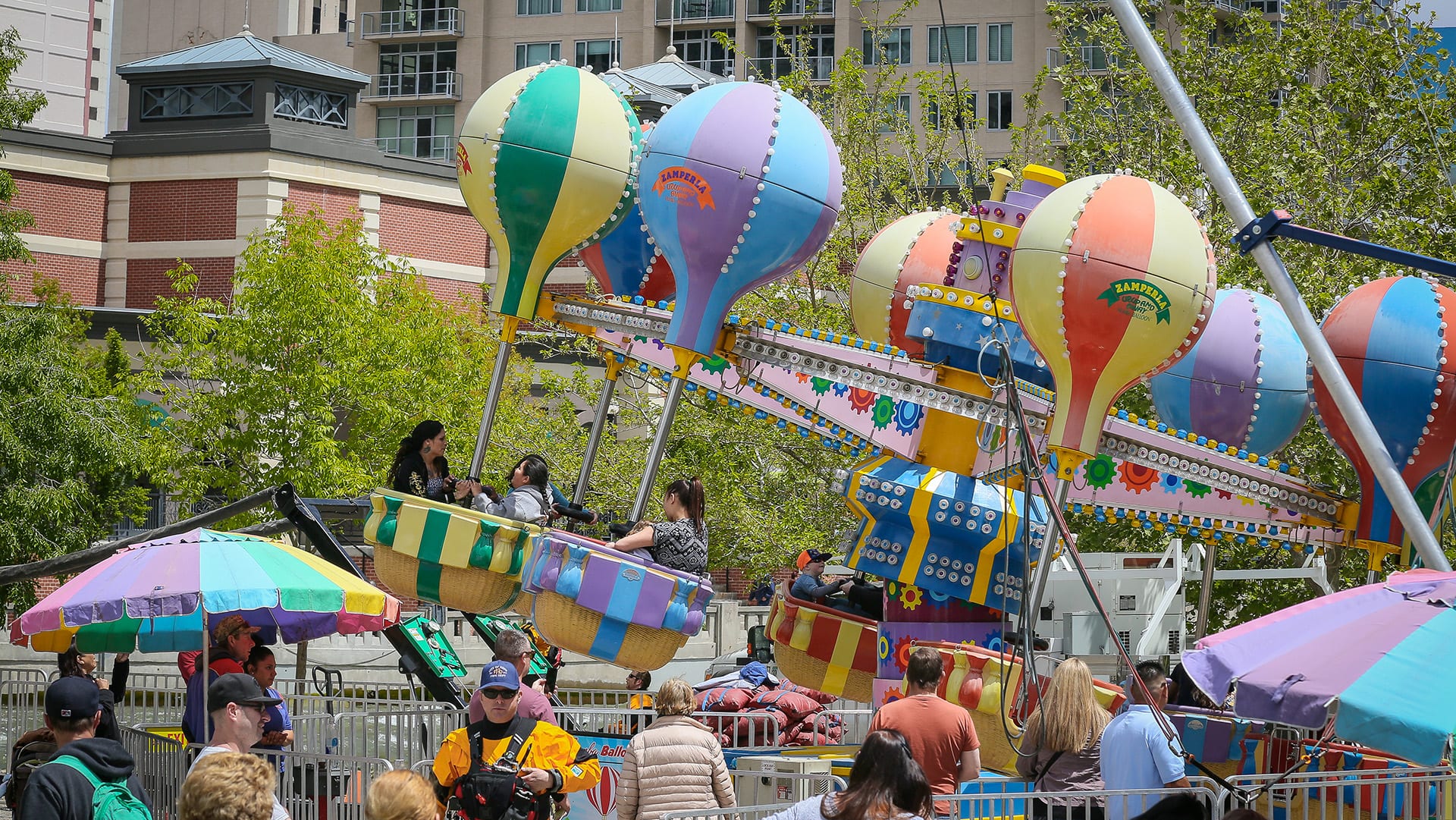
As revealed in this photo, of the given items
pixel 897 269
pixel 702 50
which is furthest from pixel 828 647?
pixel 702 50

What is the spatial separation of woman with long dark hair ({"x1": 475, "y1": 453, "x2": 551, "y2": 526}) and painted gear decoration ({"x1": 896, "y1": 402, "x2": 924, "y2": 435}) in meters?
2.50

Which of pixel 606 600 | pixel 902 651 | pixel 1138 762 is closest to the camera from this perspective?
pixel 1138 762

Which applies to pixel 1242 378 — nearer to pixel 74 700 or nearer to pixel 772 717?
pixel 772 717

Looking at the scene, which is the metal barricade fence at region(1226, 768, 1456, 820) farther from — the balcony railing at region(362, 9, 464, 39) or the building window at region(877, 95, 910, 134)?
the balcony railing at region(362, 9, 464, 39)

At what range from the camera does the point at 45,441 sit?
25484mm

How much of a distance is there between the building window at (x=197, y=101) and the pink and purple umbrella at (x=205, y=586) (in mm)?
33838

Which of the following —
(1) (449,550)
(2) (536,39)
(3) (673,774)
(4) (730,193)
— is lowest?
(3) (673,774)

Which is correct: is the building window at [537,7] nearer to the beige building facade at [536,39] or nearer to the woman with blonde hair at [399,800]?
the beige building facade at [536,39]

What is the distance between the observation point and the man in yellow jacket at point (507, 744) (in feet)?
24.4

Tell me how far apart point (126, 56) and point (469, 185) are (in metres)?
64.2

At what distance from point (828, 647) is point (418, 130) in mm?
56927

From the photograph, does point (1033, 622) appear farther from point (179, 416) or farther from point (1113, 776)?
point (179, 416)

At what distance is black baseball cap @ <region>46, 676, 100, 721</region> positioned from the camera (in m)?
7.03

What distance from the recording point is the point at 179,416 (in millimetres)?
38281
